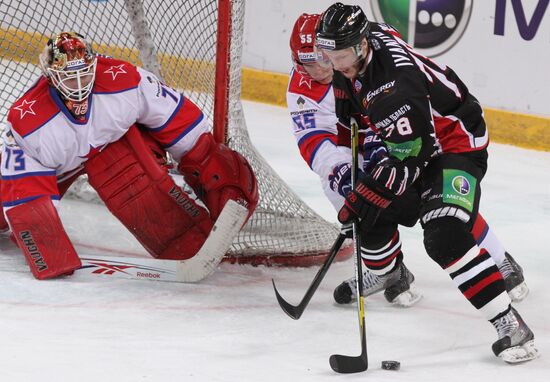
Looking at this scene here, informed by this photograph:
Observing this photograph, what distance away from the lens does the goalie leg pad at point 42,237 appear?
11.0 ft

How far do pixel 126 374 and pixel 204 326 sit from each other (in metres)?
0.46

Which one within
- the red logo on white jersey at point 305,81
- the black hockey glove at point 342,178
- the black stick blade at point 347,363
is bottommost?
the black stick blade at point 347,363

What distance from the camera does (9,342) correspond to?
112 inches

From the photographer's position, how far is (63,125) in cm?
337

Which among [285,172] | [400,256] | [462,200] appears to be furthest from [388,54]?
[285,172]

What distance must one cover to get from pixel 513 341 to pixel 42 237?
1.43 meters

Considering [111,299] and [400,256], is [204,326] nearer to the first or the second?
[111,299]

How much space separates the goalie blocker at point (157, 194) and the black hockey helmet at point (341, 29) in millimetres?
893

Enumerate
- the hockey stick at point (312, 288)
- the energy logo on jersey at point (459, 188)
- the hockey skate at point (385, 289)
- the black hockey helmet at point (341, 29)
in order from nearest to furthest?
1. the black hockey helmet at point (341, 29)
2. the energy logo on jersey at point (459, 188)
3. the hockey stick at point (312, 288)
4. the hockey skate at point (385, 289)

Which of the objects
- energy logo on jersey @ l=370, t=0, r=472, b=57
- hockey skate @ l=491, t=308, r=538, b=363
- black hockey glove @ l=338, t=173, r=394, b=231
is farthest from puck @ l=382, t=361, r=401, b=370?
energy logo on jersey @ l=370, t=0, r=472, b=57

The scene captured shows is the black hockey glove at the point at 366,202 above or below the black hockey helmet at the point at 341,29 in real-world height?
below

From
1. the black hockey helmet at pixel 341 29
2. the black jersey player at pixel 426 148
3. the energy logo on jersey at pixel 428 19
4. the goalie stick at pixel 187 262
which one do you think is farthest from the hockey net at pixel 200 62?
the energy logo on jersey at pixel 428 19

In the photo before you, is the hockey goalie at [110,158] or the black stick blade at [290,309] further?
the hockey goalie at [110,158]

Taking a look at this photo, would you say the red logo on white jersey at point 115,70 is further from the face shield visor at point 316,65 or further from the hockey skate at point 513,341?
the hockey skate at point 513,341
